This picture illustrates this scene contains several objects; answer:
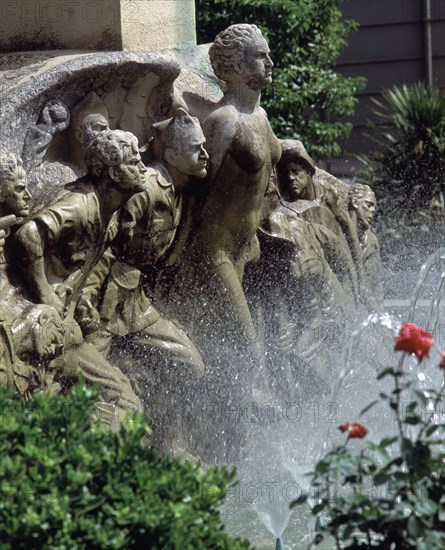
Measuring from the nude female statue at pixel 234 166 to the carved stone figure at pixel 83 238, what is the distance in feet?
2.38

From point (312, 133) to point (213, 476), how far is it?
9.68 m

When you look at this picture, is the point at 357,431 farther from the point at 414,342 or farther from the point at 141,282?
the point at 141,282

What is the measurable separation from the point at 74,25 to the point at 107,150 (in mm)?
1034

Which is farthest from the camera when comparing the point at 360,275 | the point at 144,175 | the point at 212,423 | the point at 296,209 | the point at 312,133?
the point at 312,133

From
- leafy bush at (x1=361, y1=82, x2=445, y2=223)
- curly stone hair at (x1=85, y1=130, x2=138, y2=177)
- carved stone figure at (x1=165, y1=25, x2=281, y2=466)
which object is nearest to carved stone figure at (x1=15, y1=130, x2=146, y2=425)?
curly stone hair at (x1=85, y1=130, x2=138, y2=177)

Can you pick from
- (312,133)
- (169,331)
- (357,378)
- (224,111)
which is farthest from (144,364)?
(312,133)

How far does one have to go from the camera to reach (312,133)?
13.2 meters

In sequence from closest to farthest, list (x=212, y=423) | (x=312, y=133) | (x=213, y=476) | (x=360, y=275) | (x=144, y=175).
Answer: (x=213, y=476) < (x=144, y=175) < (x=212, y=423) < (x=360, y=275) < (x=312, y=133)

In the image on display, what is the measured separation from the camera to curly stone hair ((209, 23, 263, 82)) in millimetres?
6574

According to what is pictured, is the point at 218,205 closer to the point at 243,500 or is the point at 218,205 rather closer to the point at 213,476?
the point at 243,500

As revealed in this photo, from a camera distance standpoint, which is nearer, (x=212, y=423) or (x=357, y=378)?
(x=212, y=423)

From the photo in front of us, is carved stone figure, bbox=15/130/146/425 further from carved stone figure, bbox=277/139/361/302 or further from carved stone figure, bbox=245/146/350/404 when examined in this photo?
carved stone figure, bbox=277/139/361/302

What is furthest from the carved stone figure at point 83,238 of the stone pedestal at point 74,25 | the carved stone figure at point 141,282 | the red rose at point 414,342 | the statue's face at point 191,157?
the red rose at point 414,342

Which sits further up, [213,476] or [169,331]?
[213,476]
